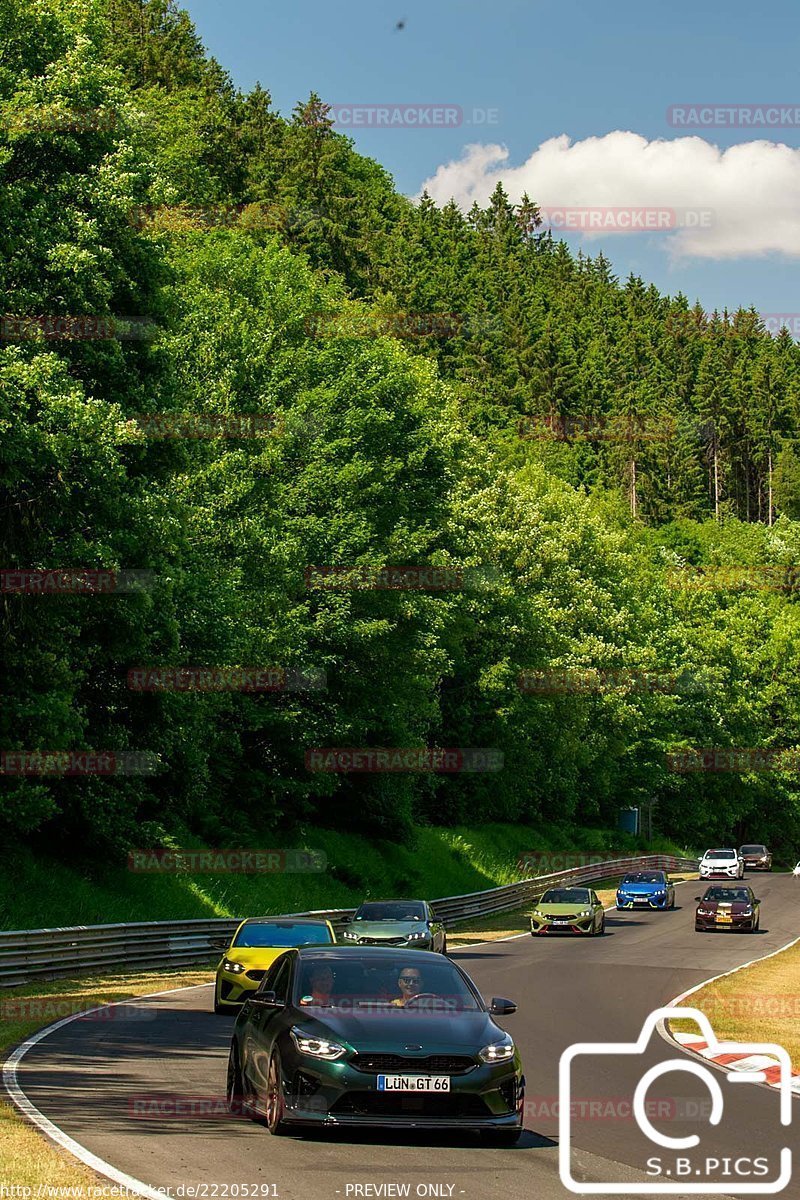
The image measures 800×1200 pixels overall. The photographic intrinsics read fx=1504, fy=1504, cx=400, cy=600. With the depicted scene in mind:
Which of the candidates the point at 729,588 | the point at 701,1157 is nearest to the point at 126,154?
the point at 701,1157

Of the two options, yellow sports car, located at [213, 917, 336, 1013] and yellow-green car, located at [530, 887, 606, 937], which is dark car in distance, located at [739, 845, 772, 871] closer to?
yellow-green car, located at [530, 887, 606, 937]

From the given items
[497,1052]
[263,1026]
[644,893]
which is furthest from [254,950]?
[644,893]

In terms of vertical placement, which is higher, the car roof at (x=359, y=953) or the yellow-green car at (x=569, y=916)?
the car roof at (x=359, y=953)

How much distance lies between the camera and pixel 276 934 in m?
23.2

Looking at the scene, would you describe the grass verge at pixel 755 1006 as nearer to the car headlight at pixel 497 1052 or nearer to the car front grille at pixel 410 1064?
the car headlight at pixel 497 1052

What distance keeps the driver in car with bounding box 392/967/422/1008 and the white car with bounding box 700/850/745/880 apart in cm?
6550

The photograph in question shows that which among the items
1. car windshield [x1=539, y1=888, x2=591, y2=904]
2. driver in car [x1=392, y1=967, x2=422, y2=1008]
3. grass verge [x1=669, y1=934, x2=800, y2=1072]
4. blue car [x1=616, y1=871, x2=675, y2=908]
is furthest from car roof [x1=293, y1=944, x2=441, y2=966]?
blue car [x1=616, y1=871, x2=675, y2=908]

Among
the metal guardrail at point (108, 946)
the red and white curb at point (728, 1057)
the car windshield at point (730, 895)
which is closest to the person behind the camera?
the red and white curb at point (728, 1057)

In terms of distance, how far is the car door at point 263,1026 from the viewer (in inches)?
439

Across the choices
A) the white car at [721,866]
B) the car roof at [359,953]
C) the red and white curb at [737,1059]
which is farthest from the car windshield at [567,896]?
the car roof at [359,953]

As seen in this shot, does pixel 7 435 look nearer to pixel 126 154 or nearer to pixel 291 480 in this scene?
pixel 126 154

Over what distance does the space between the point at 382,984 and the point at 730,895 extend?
1385 inches

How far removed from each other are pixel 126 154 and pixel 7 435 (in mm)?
7805

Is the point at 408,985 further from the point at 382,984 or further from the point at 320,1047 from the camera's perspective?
the point at 320,1047
